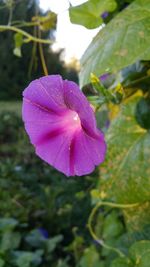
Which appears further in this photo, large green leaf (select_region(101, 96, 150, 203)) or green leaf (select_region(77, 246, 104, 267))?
green leaf (select_region(77, 246, 104, 267))

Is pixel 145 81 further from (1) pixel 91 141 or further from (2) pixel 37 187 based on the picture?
(2) pixel 37 187

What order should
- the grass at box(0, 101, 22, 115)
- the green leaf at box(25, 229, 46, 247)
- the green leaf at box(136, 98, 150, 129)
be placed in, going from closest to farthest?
the green leaf at box(136, 98, 150, 129), the green leaf at box(25, 229, 46, 247), the grass at box(0, 101, 22, 115)

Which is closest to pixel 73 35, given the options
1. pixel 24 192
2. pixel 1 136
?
pixel 24 192

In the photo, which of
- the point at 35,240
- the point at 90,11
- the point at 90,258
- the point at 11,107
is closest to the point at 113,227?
the point at 90,258

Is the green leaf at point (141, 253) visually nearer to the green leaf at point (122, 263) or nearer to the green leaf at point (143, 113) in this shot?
the green leaf at point (122, 263)

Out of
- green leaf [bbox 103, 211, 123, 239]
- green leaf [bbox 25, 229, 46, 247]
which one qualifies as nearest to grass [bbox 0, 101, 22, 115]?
green leaf [bbox 25, 229, 46, 247]

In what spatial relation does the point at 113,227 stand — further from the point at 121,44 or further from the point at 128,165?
the point at 121,44

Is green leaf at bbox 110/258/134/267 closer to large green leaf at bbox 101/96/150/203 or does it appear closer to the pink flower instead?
large green leaf at bbox 101/96/150/203
